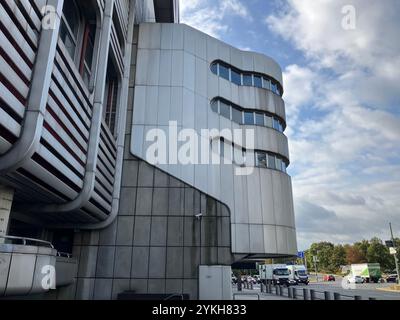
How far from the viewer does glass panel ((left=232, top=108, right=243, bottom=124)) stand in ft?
71.2

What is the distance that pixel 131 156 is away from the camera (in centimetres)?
1944

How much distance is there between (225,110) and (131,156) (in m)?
7.49

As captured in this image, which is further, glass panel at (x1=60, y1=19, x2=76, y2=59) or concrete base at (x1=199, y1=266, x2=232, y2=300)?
concrete base at (x1=199, y1=266, x2=232, y2=300)

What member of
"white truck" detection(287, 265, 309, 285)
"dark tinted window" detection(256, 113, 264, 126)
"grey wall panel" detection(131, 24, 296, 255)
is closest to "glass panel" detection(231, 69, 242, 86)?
"grey wall panel" detection(131, 24, 296, 255)

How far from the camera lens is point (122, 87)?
19.8 meters

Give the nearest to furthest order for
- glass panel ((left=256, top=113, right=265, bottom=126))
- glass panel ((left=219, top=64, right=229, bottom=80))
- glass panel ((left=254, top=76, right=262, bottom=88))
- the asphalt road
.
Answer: glass panel ((left=256, top=113, right=265, bottom=126))
glass panel ((left=219, top=64, right=229, bottom=80))
glass panel ((left=254, top=76, right=262, bottom=88))
the asphalt road

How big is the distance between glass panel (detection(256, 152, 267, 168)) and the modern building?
0.08 metres

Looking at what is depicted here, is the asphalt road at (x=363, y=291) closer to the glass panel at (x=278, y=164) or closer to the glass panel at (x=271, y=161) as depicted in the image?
the glass panel at (x=278, y=164)

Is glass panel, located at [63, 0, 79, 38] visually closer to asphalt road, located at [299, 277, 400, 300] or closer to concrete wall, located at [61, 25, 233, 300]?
concrete wall, located at [61, 25, 233, 300]

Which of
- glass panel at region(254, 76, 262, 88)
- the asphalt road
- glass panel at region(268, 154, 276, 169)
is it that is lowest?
the asphalt road

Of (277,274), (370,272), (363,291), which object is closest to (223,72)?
(363,291)

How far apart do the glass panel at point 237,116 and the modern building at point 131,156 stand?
0.08 meters

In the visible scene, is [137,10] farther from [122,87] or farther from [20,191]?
[20,191]

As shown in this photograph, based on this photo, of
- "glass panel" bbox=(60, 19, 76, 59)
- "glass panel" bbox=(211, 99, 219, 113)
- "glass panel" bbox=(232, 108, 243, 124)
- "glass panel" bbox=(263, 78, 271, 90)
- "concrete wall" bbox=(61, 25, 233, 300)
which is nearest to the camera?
"glass panel" bbox=(60, 19, 76, 59)
